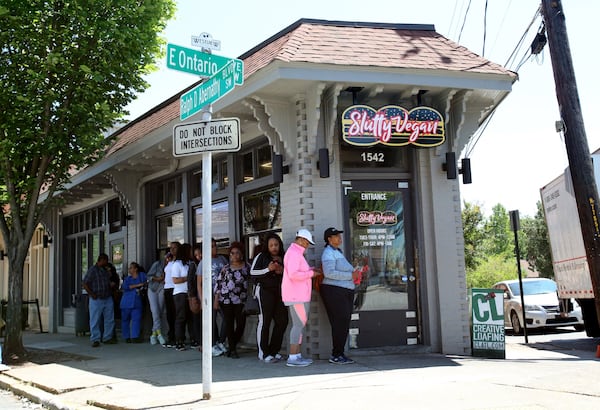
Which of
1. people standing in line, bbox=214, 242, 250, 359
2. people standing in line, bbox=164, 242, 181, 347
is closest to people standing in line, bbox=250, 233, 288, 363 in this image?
people standing in line, bbox=214, 242, 250, 359

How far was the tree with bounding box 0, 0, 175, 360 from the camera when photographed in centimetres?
1029

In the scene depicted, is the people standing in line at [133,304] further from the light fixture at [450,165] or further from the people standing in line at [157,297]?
the light fixture at [450,165]

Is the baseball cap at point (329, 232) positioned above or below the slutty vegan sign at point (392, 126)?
below

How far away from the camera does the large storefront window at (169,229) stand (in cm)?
1278

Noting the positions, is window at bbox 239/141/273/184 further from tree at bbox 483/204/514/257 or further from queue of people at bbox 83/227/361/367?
tree at bbox 483/204/514/257

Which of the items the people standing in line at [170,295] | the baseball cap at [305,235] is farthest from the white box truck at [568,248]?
the people standing in line at [170,295]

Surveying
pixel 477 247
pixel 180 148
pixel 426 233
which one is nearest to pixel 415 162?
pixel 426 233

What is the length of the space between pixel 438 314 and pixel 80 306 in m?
8.80

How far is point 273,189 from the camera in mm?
9992

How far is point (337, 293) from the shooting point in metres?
8.27

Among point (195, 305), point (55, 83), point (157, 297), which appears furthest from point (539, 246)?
point (55, 83)

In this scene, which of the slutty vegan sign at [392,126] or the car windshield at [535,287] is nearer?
the slutty vegan sign at [392,126]

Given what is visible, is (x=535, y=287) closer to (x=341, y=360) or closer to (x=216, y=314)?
(x=216, y=314)

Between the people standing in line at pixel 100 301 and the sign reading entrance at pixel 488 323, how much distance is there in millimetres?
7055
